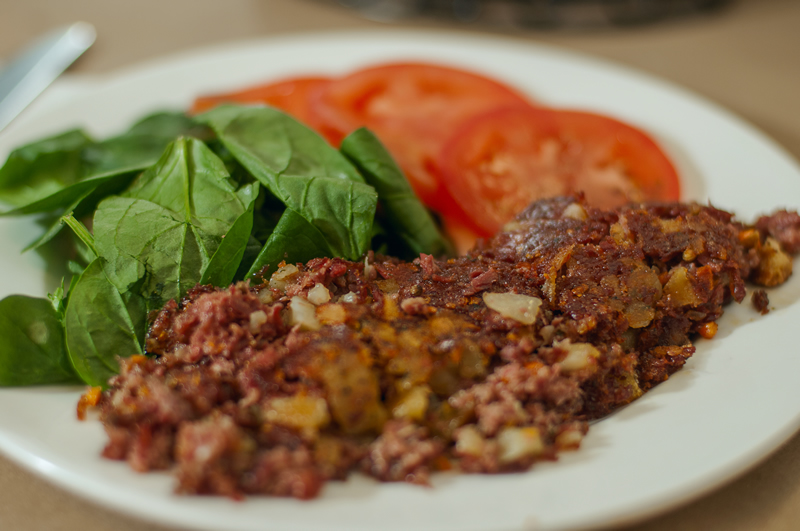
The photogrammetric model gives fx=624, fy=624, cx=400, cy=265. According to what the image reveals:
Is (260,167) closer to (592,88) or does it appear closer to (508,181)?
(508,181)

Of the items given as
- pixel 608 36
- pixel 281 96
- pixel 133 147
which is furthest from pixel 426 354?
pixel 608 36

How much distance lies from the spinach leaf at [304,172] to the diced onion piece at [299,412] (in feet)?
3.10

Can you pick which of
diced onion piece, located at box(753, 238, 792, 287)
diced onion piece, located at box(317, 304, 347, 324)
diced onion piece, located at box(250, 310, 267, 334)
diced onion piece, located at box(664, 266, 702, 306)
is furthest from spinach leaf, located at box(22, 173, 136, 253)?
diced onion piece, located at box(753, 238, 792, 287)

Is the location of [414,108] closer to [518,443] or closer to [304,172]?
[304,172]

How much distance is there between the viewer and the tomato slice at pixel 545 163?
3.72 m

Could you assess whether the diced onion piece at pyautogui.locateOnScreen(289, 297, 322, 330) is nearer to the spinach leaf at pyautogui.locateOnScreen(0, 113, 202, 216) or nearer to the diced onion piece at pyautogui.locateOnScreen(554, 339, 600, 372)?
the diced onion piece at pyautogui.locateOnScreen(554, 339, 600, 372)

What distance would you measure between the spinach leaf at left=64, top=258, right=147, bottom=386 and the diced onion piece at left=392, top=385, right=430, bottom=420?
3.83ft

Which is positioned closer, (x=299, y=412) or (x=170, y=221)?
(x=299, y=412)

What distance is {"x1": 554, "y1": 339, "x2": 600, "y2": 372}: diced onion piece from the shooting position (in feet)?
7.59

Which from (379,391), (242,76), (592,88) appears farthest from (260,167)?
(592,88)

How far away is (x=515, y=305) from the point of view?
95.9 inches

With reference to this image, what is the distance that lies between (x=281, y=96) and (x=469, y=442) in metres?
3.11

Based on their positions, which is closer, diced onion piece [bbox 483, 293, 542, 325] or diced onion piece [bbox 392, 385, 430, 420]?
diced onion piece [bbox 392, 385, 430, 420]

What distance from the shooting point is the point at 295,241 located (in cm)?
280
